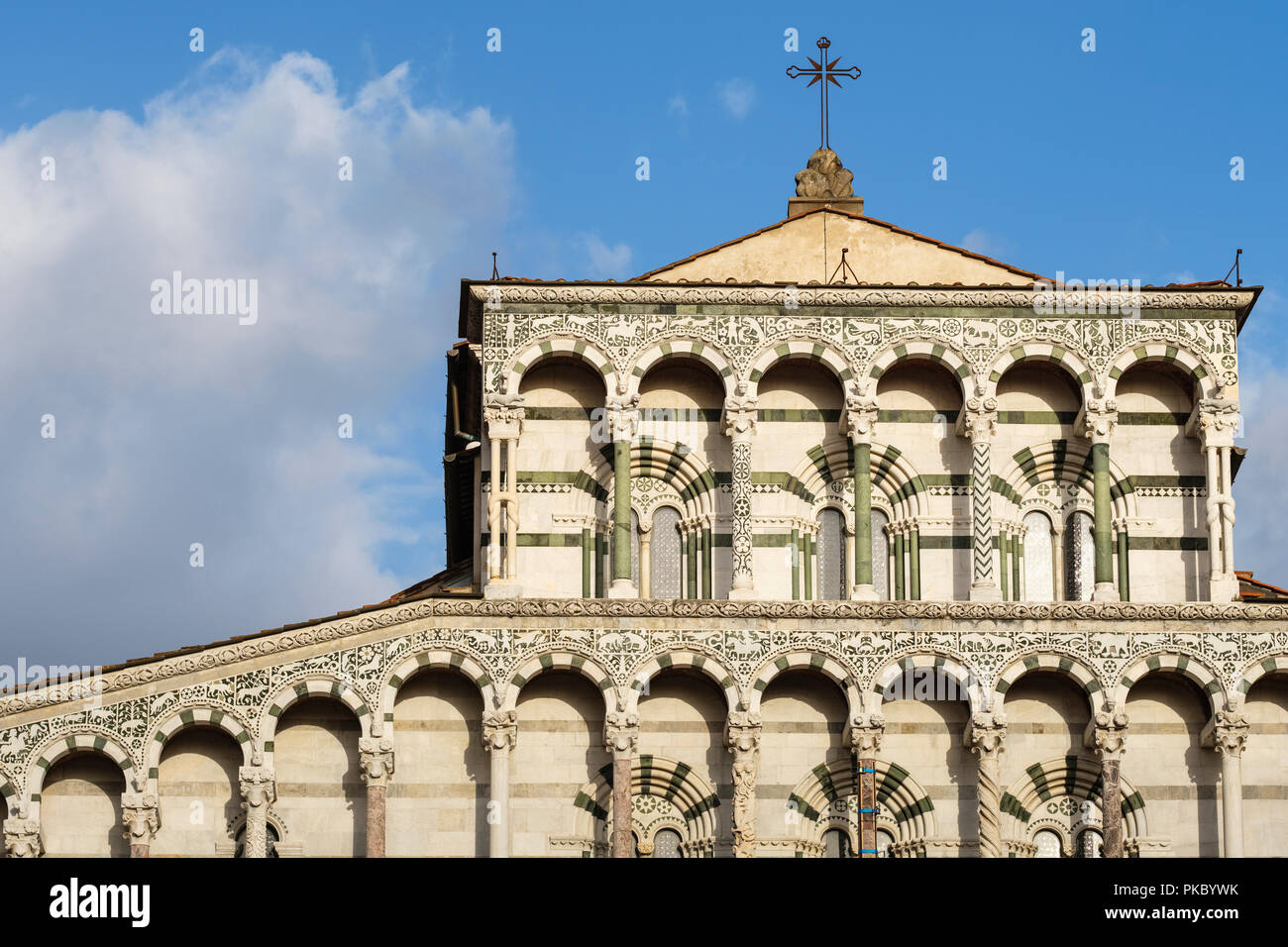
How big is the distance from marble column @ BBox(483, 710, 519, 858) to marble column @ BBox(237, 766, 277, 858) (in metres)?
2.98

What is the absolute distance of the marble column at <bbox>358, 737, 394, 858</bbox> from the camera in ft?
115

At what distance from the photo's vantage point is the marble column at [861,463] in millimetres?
37062

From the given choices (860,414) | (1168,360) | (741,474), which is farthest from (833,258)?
(1168,360)

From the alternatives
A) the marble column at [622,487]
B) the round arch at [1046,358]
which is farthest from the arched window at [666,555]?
the round arch at [1046,358]

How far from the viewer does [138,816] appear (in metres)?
34.8

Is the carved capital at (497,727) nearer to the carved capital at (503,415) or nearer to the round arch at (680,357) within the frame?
the carved capital at (503,415)

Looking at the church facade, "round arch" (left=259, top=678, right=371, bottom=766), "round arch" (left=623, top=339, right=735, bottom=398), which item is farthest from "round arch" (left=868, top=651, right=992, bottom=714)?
"round arch" (left=259, top=678, right=371, bottom=766)

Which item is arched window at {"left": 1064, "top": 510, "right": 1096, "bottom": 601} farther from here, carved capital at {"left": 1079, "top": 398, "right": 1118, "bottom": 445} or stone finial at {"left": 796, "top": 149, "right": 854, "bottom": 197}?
stone finial at {"left": 796, "top": 149, "right": 854, "bottom": 197}

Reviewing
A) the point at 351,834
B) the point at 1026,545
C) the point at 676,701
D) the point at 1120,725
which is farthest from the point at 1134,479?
the point at 351,834

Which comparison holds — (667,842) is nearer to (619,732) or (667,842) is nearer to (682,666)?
(619,732)

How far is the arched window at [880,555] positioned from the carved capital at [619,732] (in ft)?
14.6

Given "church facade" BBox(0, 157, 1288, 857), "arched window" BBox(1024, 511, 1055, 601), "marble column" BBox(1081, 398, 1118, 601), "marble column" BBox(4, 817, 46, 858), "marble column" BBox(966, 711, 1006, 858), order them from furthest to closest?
"arched window" BBox(1024, 511, 1055, 601) → "marble column" BBox(1081, 398, 1118, 601) → "marble column" BBox(966, 711, 1006, 858) → "church facade" BBox(0, 157, 1288, 857) → "marble column" BBox(4, 817, 46, 858)

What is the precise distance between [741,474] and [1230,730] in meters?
7.67
